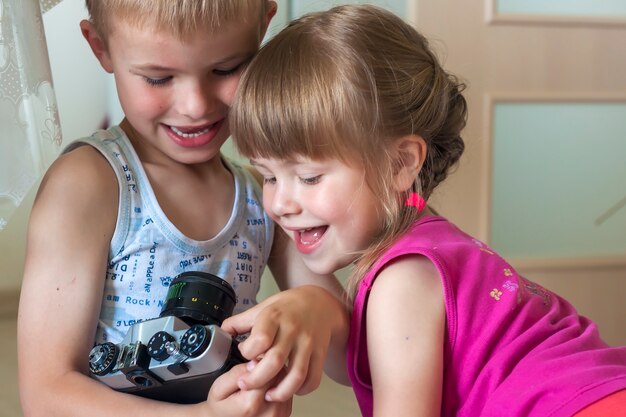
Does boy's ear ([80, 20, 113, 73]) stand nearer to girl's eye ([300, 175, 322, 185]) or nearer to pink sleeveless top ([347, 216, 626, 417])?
girl's eye ([300, 175, 322, 185])

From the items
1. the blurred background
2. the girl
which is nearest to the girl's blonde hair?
the girl

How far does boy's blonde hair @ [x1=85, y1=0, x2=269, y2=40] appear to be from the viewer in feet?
3.00

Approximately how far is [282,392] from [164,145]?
14.7 inches

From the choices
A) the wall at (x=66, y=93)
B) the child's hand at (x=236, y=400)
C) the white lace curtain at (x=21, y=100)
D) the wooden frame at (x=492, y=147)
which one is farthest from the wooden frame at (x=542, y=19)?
the child's hand at (x=236, y=400)

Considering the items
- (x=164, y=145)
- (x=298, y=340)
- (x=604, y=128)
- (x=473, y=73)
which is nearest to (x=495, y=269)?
(x=298, y=340)

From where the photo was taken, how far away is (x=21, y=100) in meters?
0.96

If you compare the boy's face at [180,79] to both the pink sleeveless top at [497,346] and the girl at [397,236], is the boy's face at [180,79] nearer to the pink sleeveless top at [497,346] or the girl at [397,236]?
the girl at [397,236]

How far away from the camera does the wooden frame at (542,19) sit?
1957 millimetres

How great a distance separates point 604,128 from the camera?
2.09 metres

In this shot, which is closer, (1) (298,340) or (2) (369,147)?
(1) (298,340)

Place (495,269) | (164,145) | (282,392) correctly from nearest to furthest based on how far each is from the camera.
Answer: (282,392) < (495,269) < (164,145)

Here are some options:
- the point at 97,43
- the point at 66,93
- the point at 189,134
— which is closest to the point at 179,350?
the point at 189,134

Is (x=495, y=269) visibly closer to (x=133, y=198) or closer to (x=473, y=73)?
(x=133, y=198)

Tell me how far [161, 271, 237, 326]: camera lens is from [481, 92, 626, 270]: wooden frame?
126 centimetres
